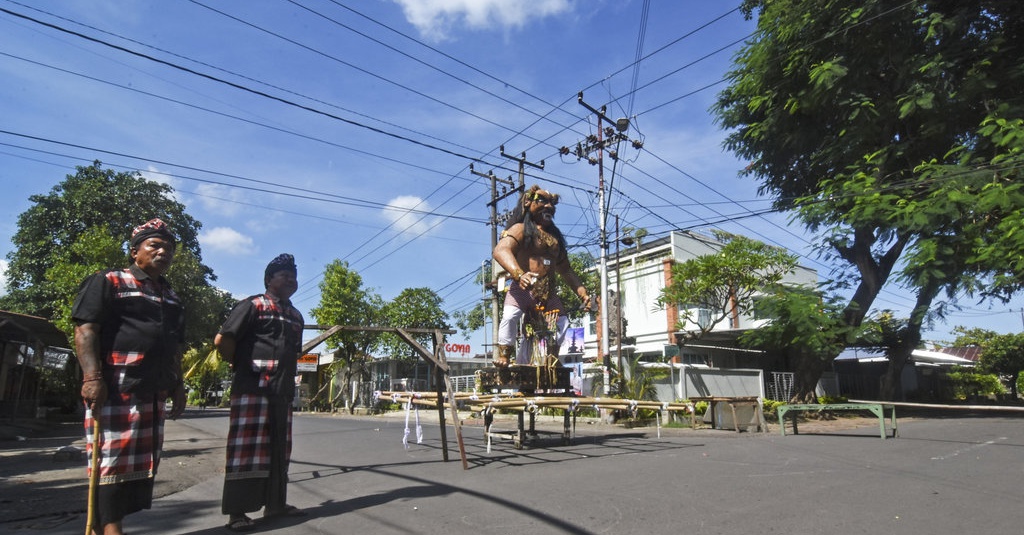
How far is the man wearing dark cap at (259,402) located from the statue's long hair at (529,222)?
3950mm

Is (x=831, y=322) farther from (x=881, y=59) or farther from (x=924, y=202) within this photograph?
(x=881, y=59)

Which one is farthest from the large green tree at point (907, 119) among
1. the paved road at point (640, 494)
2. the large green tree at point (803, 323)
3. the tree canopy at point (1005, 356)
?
the tree canopy at point (1005, 356)

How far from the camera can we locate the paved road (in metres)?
3.46

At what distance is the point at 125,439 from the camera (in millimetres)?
3186

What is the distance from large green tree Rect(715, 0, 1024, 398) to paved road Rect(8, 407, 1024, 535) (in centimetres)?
881

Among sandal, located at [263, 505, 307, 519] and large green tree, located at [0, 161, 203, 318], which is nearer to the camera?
sandal, located at [263, 505, 307, 519]

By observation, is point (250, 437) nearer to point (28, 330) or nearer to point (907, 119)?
point (28, 330)

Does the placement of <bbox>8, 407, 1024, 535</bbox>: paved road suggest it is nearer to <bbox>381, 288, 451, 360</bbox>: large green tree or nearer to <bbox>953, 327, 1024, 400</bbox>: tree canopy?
<bbox>381, 288, 451, 360</bbox>: large green tree

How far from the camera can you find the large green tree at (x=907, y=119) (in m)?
13.5

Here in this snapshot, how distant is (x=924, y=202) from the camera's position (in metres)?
13.8

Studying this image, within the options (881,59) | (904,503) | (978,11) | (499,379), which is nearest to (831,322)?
(881,59)

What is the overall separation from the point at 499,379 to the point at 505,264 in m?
1.42

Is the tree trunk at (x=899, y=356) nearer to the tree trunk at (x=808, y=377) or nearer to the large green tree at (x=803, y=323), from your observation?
the tree trunk at (x=808, y=377)

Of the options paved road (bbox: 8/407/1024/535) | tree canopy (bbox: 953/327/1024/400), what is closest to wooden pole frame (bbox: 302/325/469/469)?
paved road (bbox: 8/407/1024/535)
